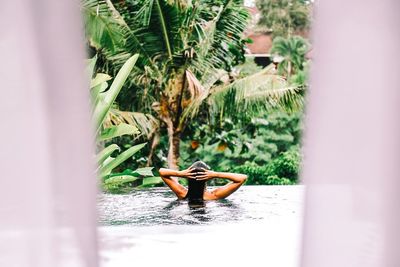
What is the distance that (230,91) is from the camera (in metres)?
2.77

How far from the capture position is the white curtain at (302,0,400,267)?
70 centimetres

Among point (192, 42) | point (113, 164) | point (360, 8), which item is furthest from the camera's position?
point (192, 42)

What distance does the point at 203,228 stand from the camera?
5.34 feet

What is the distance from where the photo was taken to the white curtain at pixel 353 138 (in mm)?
700

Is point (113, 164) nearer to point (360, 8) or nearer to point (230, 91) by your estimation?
point (230, 91)

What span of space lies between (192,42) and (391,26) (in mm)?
2074

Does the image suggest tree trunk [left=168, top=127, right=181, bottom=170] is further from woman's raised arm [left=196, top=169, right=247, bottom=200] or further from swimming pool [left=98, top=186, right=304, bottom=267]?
woman's raised arm [left=196, top=169, right=247, bottom=200]

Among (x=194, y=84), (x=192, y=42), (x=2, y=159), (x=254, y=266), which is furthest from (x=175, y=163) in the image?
(x=2, y=159)

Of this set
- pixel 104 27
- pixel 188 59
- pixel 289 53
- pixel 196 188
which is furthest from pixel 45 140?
pixel 289 53

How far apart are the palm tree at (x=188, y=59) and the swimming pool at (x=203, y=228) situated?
28.0 inches

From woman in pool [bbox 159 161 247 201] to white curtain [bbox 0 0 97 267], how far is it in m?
0.96

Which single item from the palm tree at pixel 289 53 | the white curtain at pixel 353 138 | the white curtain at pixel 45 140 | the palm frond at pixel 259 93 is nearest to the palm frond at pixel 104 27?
the palm frond at pixel 259 93

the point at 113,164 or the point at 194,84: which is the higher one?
the point at 194,84

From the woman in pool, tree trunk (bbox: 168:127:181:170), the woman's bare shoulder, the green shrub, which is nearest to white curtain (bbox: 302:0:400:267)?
the woman in pool
